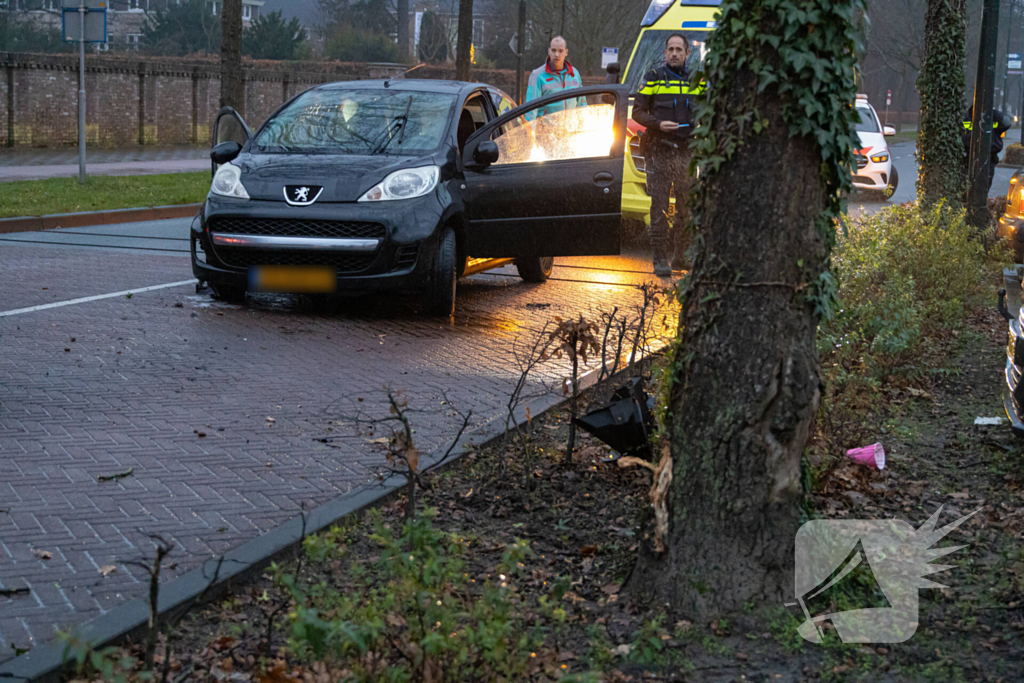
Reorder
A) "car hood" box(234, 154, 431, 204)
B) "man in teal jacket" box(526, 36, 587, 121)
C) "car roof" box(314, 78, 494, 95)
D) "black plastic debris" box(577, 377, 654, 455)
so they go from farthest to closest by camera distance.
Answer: "man in teal jacket" box(526, 36, 587, 121), "car roof" box(314, 78, 494, 95), "car hood" box(234, 154, 431, 204), "black plastic debris" box(577, 377, 654, 455)

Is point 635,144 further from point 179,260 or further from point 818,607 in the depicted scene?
point 818,607

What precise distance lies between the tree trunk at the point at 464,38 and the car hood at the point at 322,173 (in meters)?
15.0

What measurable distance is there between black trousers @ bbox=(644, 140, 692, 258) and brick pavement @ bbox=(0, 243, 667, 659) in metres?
0.94

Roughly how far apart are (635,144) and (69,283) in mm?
5923

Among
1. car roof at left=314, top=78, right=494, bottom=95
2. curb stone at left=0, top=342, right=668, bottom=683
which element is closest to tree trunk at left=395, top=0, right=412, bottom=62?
car roof at left=314, top=78, right=494, bottom=95

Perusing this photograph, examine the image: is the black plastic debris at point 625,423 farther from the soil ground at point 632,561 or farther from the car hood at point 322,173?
the car hood at point 322,173

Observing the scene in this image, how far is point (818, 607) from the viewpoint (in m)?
3.54

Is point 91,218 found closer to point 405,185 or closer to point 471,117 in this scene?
point 471,117

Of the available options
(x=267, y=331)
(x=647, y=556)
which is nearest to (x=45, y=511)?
(x=647, y=556)

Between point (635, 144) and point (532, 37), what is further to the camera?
point (532, 37)

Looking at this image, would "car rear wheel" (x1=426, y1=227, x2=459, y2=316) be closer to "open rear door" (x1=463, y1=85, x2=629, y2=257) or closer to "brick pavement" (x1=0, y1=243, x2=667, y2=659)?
"brick pavement" (x1=0, y1=243, x2=667, y2=659)

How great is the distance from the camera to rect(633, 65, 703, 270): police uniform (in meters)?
10.4

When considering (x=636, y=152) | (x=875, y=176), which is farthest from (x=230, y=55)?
(x=875, y=176)

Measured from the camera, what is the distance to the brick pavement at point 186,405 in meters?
3.94
